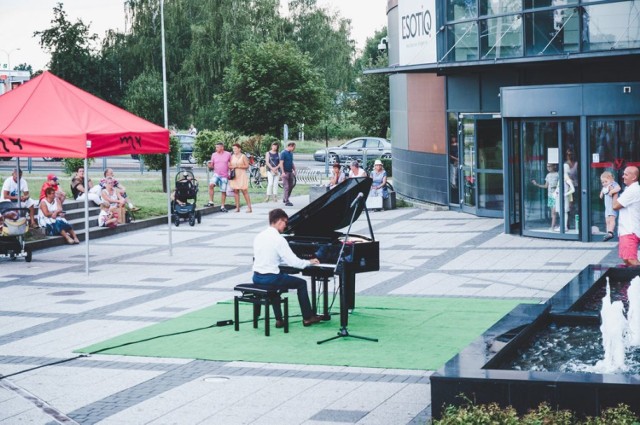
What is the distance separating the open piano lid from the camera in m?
12.8

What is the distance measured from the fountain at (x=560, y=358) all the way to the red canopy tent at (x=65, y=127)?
357 inches

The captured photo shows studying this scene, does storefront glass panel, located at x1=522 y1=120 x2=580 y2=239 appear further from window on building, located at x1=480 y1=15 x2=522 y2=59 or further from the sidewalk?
window on building, located at x1=480 y1=15 x2=522 y2=59

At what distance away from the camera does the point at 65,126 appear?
1839 cm

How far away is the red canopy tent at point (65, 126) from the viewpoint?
59.5 ft

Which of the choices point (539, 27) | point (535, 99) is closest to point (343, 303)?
point (535, 99)

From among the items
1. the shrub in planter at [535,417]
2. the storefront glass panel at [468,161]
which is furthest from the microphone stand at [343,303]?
the storefront glass panel at [468,161]

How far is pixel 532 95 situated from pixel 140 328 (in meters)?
10.9

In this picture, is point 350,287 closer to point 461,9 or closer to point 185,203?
point 461,9

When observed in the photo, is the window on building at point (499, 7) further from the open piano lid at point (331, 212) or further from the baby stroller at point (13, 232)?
the open piano lid at point (331, 212)

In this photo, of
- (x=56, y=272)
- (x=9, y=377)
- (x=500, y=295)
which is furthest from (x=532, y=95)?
(x=9, y=377)

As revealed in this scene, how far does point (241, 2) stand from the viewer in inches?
2283

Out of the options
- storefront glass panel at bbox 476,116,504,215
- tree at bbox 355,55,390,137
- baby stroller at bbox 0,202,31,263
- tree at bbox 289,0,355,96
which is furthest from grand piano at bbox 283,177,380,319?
tree at bbox 289,0,355,96

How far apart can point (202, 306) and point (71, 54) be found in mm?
48666

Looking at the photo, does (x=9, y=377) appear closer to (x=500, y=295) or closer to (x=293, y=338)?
(x=293, y=338)
